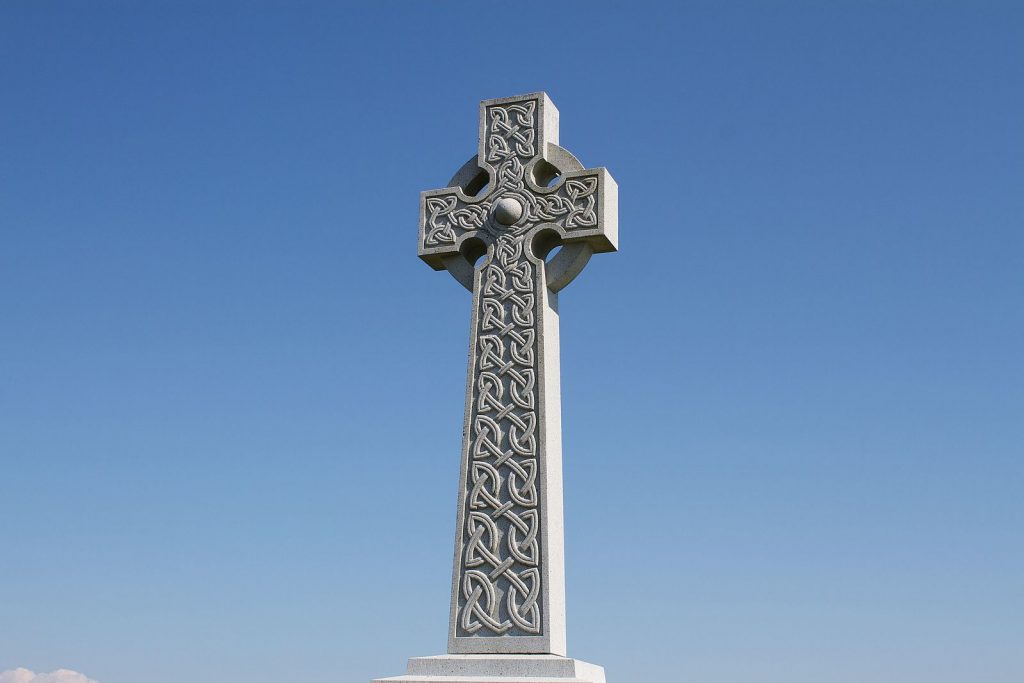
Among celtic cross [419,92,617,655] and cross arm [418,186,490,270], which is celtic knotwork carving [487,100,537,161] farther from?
cross arm [418,186,490,270]

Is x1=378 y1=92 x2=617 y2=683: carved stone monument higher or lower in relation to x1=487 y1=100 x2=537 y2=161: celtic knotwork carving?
lower

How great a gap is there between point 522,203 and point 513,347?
1123 mm

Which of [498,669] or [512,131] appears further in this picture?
[512,131]

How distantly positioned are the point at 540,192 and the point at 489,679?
3566 mm

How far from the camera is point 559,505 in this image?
845 cm

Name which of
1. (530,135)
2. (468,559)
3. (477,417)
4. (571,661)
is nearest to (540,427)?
(477,417)

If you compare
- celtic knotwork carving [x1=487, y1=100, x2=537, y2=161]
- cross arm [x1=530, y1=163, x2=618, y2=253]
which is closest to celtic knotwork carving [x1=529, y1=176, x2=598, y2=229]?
cross arm [x1=530, y1=163, x2=618, y2=253]

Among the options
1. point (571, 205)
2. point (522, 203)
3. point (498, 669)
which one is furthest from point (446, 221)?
point (498, 669)

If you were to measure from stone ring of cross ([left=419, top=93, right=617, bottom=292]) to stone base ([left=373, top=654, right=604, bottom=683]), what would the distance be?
9.01ft

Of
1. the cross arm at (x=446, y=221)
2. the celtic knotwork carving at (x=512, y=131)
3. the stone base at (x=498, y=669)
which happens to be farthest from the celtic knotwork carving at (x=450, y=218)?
the stone base at (x=498, y=669)

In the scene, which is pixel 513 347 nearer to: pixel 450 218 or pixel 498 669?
pixel 450 218

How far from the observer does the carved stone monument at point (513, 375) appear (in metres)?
8.00

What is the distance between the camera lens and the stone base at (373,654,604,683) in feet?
24.9

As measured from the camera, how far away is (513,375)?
8.72 m
